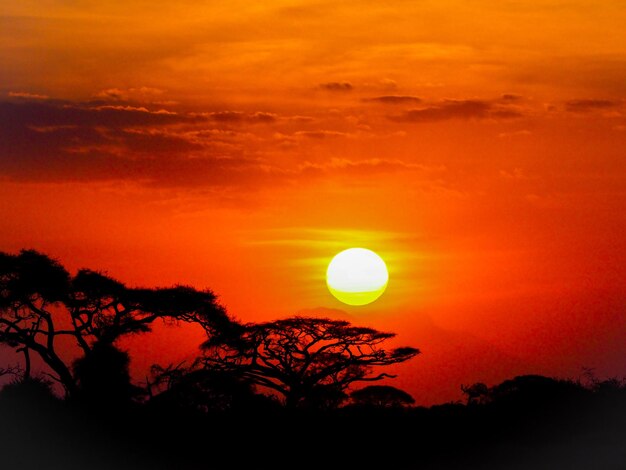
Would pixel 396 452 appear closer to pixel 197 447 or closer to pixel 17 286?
pixel 197 447

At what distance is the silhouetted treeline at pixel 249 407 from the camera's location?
4444cm

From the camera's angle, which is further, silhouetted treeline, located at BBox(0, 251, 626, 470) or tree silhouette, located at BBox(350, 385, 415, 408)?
tree silhouette, located at BBox(350, 385, 415, 408)

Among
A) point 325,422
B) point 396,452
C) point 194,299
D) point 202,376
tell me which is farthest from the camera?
point 194,299

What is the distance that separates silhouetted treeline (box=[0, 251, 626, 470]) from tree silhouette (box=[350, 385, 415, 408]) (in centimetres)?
7

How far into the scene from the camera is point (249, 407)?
50438 mm

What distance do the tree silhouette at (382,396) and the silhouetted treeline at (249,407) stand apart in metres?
0.07

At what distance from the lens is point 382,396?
57.8 meters

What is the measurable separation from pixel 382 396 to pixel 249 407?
9.17 metres

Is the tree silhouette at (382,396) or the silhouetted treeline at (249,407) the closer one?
the silhouetted treeline at (249,407)

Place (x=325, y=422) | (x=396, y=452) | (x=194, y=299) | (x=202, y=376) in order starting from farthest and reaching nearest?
(x=194, y=299), (x=202, y=376), (x=325, y=422), (x=396, y=452)

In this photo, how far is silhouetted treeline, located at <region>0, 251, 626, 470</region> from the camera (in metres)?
44.4

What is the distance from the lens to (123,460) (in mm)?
44906

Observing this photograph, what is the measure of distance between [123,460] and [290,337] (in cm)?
1104

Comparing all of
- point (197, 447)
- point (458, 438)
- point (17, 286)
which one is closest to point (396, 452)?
point (458, 438)
